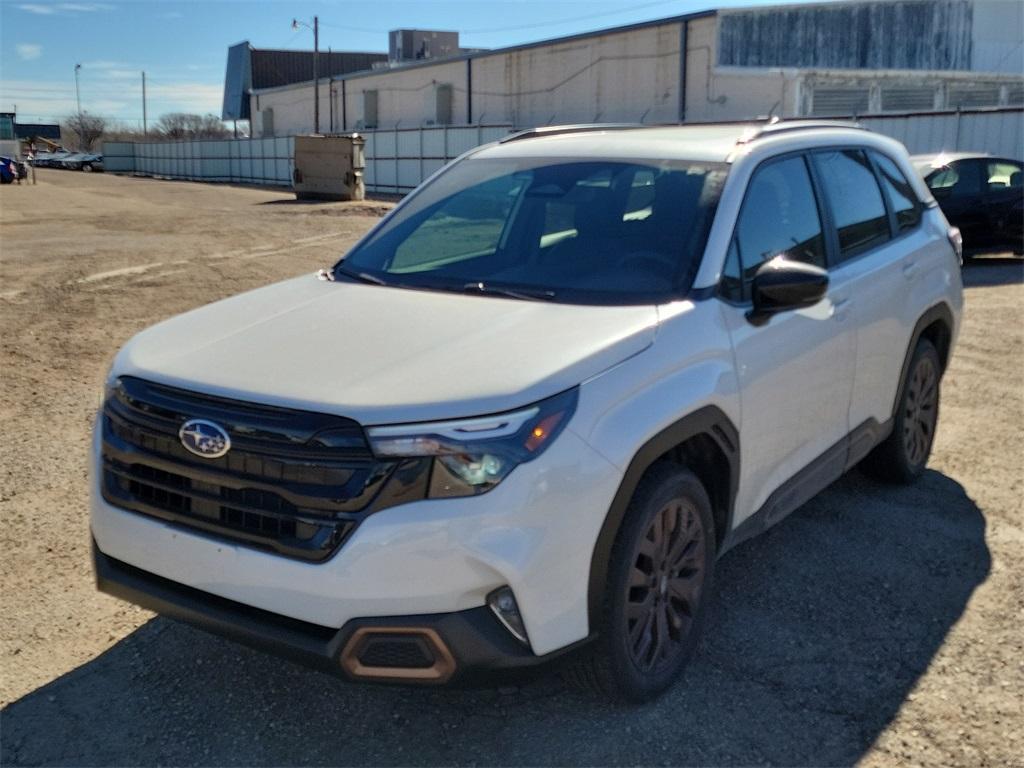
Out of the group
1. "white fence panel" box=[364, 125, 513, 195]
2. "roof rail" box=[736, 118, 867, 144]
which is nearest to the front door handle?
"roof rail" box=[736, 118, 867, 144]

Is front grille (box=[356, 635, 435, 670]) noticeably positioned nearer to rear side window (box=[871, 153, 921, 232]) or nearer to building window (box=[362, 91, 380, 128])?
rear side window (box=[871, 153, 921, 232])

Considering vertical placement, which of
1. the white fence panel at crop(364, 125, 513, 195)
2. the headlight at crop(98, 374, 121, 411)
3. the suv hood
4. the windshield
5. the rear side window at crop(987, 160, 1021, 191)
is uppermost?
the white fence panel at crop(364, 125, 513, 195)

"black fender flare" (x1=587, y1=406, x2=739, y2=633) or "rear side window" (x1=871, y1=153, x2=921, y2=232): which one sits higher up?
"rear side window" (x1=871, y1=153, x2=921, y2=232)

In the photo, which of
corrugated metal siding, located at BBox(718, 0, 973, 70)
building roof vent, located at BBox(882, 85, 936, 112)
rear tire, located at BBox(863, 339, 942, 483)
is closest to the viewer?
rear tire, located at BBox(863, 339, 942, 483)

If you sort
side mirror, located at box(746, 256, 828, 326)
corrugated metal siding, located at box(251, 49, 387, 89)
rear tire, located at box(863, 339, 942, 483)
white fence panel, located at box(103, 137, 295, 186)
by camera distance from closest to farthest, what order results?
side mirror, located at box(746, 256, 828, 326) < rear tire, located at box(863, 339, 942, 483) < white fence panel, located at box(103, 137, 295, 186) < corrugated metal siding, located at box(251, 49, 387, 89)

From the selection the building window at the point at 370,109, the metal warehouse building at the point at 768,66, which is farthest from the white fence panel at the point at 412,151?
the building window at the point at 370,109

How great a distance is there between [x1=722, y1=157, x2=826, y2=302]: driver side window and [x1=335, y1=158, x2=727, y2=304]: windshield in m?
0.16

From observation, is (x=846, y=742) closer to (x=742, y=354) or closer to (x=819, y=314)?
(x=742, y=354)

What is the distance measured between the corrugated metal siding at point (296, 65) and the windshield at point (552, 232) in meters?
71.1

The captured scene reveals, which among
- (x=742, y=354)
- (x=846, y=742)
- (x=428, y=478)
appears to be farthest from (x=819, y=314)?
(x=428, y=478)

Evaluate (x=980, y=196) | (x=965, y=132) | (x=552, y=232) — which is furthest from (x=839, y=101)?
(x=552, y=232)

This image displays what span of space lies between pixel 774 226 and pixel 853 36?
3229cm

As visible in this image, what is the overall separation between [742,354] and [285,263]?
41.3ft

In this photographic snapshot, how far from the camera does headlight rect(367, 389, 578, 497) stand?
9.14ft
